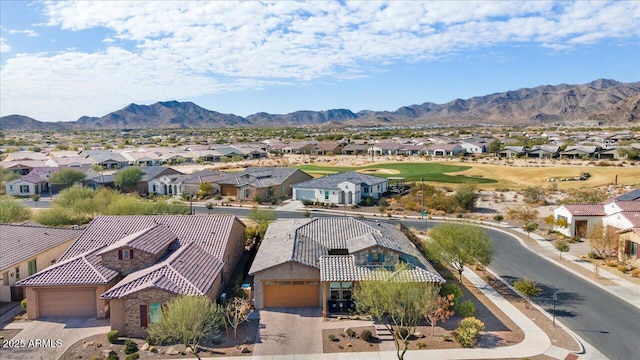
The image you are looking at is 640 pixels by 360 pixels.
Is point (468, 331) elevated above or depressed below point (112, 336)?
above

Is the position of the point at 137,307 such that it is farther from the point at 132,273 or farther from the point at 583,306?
the point at 583,306

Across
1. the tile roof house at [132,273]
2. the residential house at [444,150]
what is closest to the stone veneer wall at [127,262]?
the tile roof house at [132,273]

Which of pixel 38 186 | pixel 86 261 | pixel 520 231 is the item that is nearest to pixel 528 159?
pixel 520 231

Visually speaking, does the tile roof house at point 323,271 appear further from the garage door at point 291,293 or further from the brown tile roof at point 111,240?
the brown tile roof at point 111,240

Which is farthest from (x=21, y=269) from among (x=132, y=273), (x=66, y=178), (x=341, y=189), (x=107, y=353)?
(x=66, y=178)

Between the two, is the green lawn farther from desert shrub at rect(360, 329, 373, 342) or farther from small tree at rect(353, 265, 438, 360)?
small tree at rect(353, 265, 438, 360)

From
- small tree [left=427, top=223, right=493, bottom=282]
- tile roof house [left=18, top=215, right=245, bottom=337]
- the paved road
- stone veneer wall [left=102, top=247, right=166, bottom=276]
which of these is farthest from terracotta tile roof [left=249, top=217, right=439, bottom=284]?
the paved road
